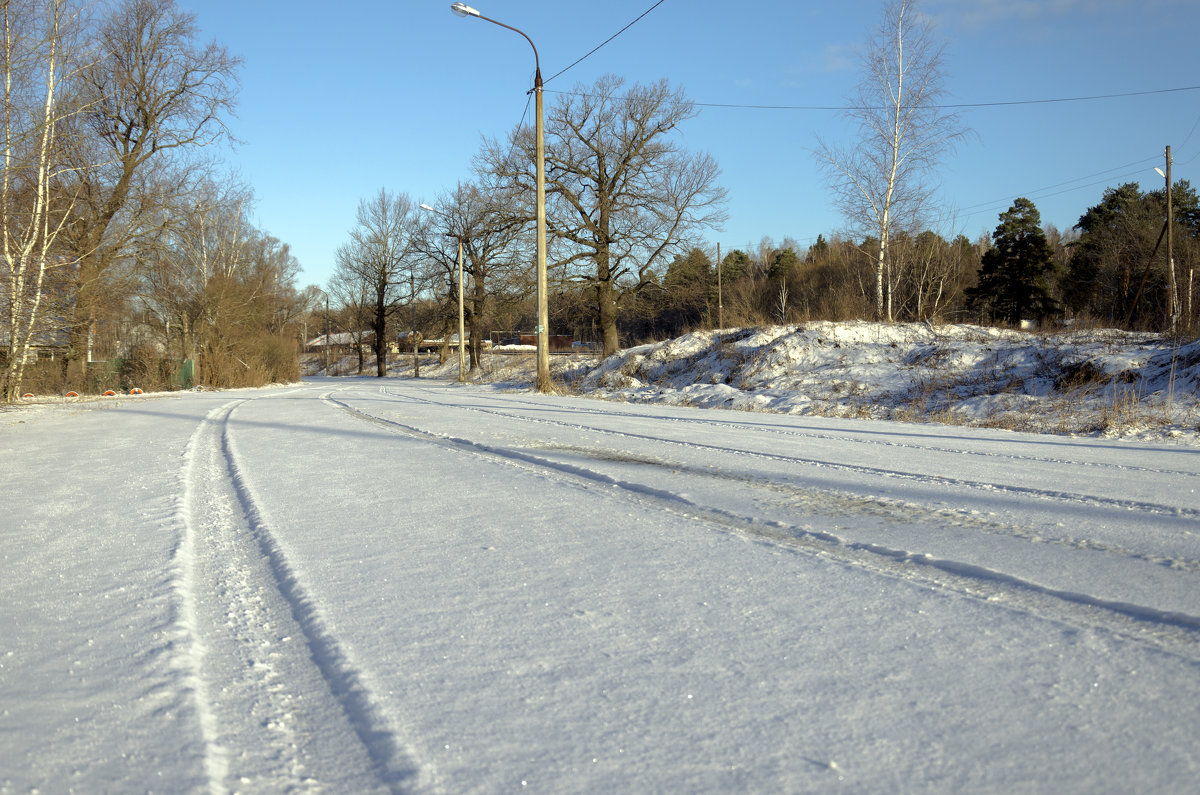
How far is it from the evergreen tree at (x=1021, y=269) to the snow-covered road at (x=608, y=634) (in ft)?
147

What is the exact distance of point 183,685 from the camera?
2.35m

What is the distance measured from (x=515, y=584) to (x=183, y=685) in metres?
1.33

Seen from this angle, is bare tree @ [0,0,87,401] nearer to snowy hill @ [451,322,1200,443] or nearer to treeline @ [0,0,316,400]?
treeline @ [0,0,316,400]

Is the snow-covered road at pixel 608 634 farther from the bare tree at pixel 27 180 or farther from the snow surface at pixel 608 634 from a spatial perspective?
the bare tree at pixel 27 180

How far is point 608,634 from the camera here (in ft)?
8.80

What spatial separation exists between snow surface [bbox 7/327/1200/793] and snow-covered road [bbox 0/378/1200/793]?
0.5 inches

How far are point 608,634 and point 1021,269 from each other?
5018 cm

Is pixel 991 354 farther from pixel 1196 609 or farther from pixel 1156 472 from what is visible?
pixel 1196 609

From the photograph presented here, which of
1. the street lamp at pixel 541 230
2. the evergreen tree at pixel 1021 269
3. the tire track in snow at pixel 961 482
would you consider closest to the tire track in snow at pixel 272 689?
the tire track in snow at pixel 961 482

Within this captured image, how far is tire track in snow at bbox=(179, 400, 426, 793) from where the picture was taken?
1878 millimetres

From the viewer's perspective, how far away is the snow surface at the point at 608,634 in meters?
1.88

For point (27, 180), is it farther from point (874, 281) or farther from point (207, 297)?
point (874, 281)

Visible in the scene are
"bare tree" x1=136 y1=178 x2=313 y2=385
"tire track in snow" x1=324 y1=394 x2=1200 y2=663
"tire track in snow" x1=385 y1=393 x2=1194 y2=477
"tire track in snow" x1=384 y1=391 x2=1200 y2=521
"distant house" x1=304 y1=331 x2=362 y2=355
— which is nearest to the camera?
"tire track in snow" x1=324 y1=394 x2=1200 y2=663

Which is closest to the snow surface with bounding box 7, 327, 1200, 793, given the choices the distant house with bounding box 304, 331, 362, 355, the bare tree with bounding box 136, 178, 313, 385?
the bare tree with bounding box 136, 178, 313, 385
